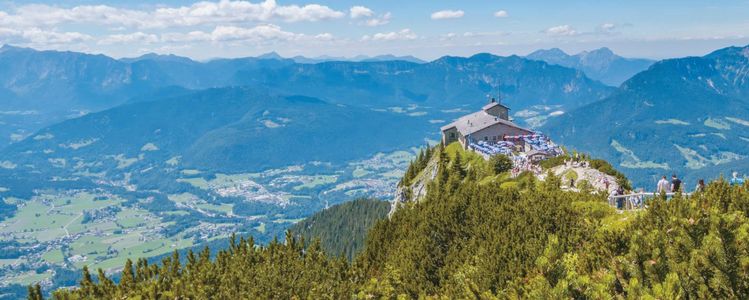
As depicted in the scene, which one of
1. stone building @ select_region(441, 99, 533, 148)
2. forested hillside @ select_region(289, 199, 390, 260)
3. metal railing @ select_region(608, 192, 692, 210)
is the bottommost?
forested hillside @ select_region(289, 199, 390, 260)

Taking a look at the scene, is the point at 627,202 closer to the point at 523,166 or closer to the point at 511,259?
the point at 511,259

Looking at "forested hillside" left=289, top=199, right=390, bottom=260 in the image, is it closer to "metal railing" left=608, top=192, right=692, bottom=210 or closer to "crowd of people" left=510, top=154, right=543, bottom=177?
"crowd of people" left=510, top=154, right=543, bottom=177

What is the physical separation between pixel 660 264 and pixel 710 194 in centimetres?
925

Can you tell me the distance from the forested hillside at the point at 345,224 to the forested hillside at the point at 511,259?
75433 mm

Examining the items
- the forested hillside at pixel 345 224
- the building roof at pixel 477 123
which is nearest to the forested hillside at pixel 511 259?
the building roof at pixel 477 123

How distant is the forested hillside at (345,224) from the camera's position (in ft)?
396

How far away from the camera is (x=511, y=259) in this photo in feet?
86.8

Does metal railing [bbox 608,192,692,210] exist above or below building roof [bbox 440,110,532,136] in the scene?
above

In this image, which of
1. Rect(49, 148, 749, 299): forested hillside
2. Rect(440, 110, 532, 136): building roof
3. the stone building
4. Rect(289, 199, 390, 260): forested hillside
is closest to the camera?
Rect(49, 148, 749, 299): forested hillside

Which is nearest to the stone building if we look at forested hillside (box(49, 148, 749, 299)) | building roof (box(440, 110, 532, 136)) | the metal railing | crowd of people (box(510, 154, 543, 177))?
building roof (box(440, 110, 532, 136))

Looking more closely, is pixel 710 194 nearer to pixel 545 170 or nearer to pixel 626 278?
pixel 626 278

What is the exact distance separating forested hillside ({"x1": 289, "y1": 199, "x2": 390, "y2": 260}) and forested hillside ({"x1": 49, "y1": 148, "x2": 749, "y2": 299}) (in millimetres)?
75433

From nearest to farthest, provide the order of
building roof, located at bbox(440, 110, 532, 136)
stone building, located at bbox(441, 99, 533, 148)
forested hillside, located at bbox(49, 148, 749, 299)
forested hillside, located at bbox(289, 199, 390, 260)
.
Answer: forested hillside, located at bbox(49, 148, 749, 299), stone building, located at bbox(441, 99, 533, 148), building roof, located at bbox(440, 110, 532, 136), forested hillside, located at bbox(289, 199, 390, 260)

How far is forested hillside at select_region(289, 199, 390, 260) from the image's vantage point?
396 ft
